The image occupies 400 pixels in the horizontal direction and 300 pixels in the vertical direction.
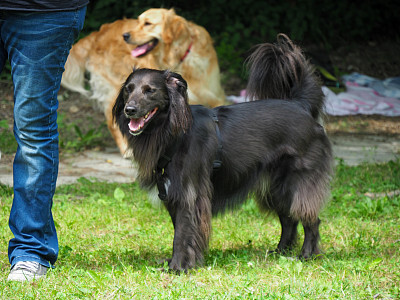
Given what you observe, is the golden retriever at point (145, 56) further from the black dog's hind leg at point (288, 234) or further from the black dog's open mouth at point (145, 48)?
the black dog's hind leg at point (288, 234)

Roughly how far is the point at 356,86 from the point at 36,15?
7.39 m

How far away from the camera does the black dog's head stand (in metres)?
3.19

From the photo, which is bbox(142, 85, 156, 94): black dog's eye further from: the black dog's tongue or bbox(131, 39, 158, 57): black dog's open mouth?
bbox(131, 39, 158, 57): black dog's open mouth

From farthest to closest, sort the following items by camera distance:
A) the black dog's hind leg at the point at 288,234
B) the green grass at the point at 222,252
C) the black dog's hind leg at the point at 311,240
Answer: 1. the black dog's hind leg at the point at 288,234
2. the black dog's hind leg at the point at 311,240
3. the green grass at the point at 222,252

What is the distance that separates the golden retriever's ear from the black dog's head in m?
3.20

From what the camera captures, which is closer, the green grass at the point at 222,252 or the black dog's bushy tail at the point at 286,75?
the green grass at the point at 222,252

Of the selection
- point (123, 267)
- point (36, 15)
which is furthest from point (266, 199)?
point (36, 15)

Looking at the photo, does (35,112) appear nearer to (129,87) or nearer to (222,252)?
(129,87)

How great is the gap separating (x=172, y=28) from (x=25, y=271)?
404 centimetres

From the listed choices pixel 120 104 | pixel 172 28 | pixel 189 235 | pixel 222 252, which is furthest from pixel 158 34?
pixel 189 235

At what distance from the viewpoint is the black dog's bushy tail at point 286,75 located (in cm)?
384

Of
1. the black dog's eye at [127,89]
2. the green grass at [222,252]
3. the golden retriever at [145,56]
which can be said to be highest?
the black dog's eye at [127,89]

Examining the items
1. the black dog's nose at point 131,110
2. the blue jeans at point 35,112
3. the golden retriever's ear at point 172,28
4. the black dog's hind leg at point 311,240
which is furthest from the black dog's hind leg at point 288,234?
the golden retriever's ear at point 172,28

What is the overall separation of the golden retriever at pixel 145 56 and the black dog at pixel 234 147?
8.82 ft
